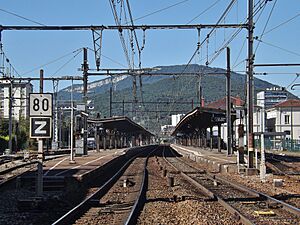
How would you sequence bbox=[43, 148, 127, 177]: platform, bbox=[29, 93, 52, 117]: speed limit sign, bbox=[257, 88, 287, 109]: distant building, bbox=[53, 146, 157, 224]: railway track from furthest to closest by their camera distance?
bbox=[257, 88, 287, 109]: distant building, bbox=[43, 148, 127, 177]: platform, bbox=[29, 93, 52, 117]: speed limit sign, bbox=[53, 146, 157, 224]: railway track

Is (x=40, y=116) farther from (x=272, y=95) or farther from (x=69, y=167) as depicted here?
(x=272, y=95)

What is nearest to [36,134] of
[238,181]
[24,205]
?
[24,205]

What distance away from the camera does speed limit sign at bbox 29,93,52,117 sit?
13.3 metres

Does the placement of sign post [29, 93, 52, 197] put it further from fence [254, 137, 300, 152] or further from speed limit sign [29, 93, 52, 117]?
fence [254, 137, 300, 152]

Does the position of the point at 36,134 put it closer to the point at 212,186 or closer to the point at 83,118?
the point at 212,186

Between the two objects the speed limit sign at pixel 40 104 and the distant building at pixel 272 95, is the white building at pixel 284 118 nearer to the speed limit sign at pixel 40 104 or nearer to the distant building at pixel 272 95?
the distant building at pixel 272 95

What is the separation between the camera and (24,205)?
13.1 meters

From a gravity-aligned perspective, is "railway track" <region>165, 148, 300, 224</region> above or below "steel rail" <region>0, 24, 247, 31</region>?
below

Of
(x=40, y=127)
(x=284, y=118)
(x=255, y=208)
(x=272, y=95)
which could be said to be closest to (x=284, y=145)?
(x=272, y=95)

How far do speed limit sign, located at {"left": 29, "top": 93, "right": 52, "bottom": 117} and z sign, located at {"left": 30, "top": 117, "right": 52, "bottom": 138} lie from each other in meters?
0.12

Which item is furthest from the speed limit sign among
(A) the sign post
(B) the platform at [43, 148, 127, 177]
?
(B) the platform at [43, 148, 127, 177]

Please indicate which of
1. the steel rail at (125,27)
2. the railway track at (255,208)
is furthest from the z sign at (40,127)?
the steel rail at (125,27)

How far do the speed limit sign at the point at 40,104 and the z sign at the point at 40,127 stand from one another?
4.7 inches

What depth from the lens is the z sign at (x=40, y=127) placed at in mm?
13336
